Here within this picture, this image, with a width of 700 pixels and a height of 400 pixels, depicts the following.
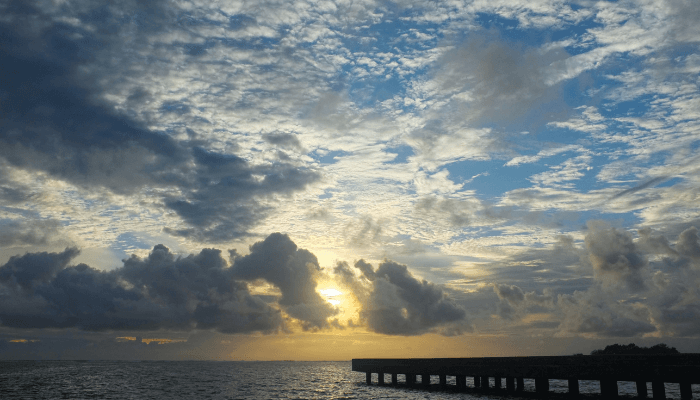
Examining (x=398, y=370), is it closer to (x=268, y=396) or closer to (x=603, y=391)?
(x=268, y=396)

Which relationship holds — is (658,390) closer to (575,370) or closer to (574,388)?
(575,370)

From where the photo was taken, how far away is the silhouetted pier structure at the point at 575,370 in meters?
37.2

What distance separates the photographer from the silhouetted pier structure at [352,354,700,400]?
37.2m

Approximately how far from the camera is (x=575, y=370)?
44.6m

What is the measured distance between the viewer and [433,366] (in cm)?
6550

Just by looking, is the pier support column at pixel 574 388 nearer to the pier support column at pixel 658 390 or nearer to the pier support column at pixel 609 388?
the pier support column at pixel 609 388

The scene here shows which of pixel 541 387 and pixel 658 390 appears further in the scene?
pixel 541 387

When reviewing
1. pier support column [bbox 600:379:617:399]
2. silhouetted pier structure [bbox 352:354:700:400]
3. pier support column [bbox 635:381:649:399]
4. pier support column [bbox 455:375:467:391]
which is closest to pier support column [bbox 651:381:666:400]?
silhouetted pier structure [bbox 352:354:700:400]

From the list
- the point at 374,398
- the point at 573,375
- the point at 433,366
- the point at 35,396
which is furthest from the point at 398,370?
the point at 35,396

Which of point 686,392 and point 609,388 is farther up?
point 686,392

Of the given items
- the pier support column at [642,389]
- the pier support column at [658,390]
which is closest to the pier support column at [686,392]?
the pier support column at [658,390]

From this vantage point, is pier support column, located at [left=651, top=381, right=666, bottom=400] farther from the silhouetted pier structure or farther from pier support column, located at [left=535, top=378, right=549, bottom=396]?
pier support column, located at [left=535, top=378, right=549, bottom=396]

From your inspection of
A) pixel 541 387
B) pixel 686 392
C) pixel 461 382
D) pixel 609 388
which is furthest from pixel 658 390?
pixel 461 382

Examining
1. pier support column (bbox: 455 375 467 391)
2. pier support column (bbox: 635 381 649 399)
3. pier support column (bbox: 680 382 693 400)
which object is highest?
pier support column (bbox: 680 382 693 400)
